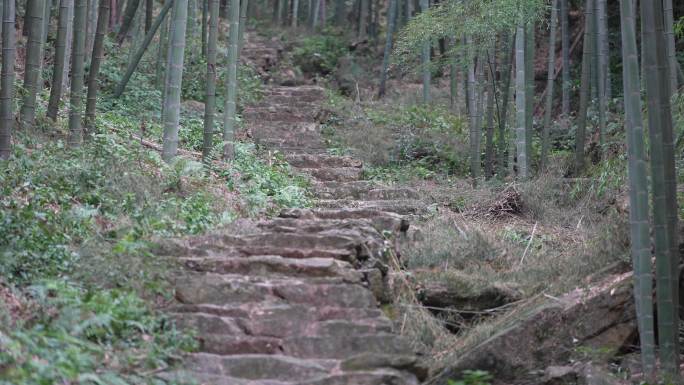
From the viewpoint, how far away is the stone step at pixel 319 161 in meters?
10.8

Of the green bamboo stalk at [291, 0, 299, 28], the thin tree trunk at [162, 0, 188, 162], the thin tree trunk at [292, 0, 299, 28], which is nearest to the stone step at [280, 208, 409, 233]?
the thin tree trunk at [162, 0, 188, 162]

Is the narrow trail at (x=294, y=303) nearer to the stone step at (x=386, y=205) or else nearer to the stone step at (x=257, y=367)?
the stone step at (x=257, y=367)

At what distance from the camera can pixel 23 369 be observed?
3910 mm

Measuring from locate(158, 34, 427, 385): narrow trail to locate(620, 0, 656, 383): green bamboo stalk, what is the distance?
4.72ft

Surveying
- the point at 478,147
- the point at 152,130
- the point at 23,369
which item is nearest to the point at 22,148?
the point at 152,130

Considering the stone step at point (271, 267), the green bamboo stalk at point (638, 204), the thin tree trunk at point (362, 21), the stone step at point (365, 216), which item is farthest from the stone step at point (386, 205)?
the thin tree trunk at point (362, 21)

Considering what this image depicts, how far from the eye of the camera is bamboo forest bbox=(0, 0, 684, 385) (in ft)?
16.0

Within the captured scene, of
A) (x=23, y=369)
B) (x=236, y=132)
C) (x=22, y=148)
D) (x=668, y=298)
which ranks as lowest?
(x=23, y=369)

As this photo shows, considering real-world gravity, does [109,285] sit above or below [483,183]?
below

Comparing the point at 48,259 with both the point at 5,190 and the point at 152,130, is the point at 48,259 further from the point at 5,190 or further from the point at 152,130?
the point at 152,130

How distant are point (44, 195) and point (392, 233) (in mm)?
2783

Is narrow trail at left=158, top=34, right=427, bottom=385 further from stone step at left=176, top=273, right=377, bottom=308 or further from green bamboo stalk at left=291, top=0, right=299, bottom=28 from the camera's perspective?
green bamboo stalk at left=291, top=0, right=299, bottom=28

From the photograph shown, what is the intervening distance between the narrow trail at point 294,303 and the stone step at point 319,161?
11.7 feet

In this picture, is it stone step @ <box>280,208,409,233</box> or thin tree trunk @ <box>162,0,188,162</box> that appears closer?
stone step @ <box>280,208,409,233</box>
